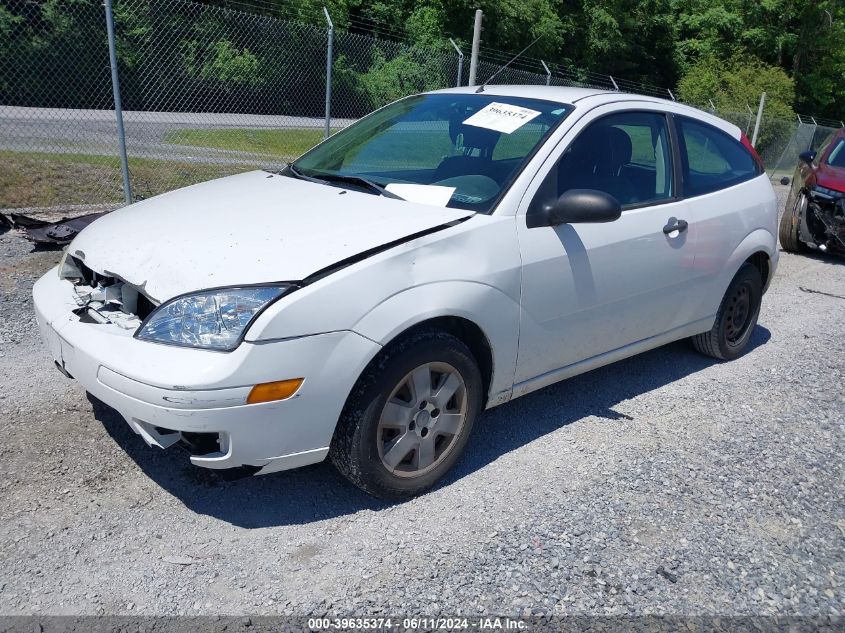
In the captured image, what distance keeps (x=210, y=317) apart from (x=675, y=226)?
8.94 feet

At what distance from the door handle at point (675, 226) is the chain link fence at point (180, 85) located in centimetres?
691

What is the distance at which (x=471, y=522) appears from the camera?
3182mm

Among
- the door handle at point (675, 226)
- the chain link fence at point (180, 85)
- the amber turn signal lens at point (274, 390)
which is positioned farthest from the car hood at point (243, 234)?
the chain link fence at point (180, 85)

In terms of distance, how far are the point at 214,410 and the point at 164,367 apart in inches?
9.7

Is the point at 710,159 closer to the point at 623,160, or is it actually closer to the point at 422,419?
the point at 623,160

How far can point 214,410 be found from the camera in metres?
2.68

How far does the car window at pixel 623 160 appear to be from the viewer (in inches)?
150

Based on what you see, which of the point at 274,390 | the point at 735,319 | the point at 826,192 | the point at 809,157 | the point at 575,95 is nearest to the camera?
the point at 274,390

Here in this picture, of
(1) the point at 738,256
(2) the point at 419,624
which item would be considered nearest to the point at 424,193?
(2) the point at 419,624

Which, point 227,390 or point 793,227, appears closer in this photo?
point 227,390

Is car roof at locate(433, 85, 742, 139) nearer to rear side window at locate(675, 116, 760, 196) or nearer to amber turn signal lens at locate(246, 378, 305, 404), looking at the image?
rear side window at locate(675, 116, 760, 196)

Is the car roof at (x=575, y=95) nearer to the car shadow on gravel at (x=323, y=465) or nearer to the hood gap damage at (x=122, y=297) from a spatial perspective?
the hood gap damage at (x=122, y=297)

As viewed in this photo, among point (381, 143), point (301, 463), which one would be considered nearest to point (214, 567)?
point (301, 463)

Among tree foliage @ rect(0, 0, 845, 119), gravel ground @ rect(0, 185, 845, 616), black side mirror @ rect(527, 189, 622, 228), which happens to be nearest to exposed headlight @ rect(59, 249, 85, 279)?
gravel ground @ rect(0, 185, 845, 616)
